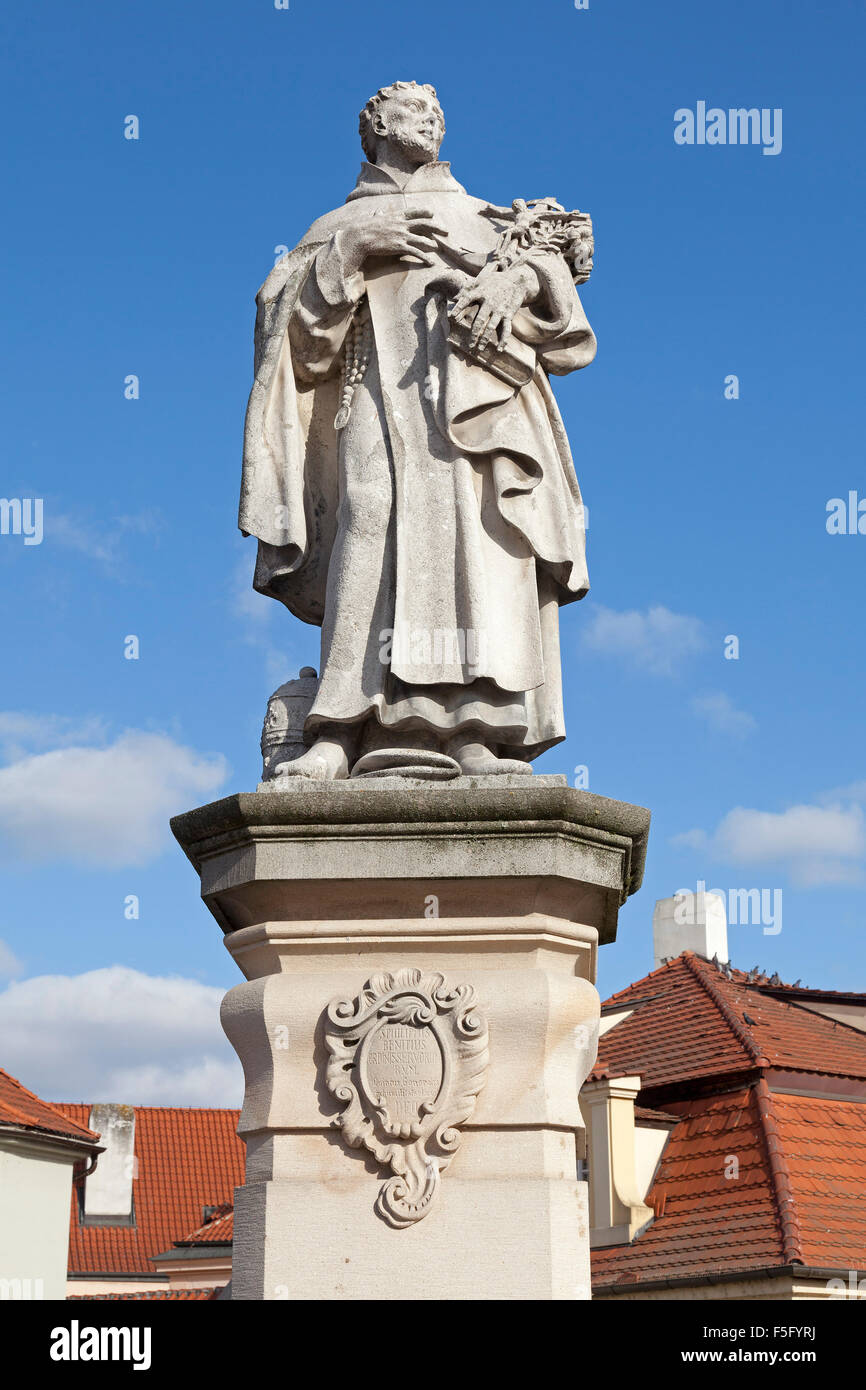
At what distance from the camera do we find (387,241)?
6.42 metres

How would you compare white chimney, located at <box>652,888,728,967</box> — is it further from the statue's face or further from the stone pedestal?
the stone pedestal

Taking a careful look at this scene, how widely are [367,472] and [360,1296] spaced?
289 cm

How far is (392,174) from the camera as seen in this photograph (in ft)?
22.2

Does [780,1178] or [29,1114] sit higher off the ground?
[29,1114]

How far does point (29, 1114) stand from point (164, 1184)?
16.2 metres

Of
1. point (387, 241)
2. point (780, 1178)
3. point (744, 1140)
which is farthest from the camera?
point (744, 1140)

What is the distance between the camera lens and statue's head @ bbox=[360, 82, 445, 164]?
676cm

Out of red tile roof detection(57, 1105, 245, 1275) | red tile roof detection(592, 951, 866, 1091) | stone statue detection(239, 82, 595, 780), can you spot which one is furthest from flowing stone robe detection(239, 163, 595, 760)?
red tile roof detection(57, 1105, 245, 1275)

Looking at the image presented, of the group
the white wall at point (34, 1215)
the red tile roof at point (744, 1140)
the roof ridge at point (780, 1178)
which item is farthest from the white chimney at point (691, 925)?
the white wall at point (34, 1215)

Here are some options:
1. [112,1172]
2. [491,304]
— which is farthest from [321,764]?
[112,1172]

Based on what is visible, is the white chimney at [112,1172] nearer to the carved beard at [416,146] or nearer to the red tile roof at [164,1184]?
the red tile roof at [164,1184]

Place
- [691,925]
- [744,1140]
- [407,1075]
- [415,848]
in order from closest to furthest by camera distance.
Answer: [407,1075] < [415,848] < [744,1140] < [691,925]

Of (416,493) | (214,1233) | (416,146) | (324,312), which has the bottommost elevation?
(214,1233)

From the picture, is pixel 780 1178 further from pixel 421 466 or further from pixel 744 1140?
pixel 421 466
